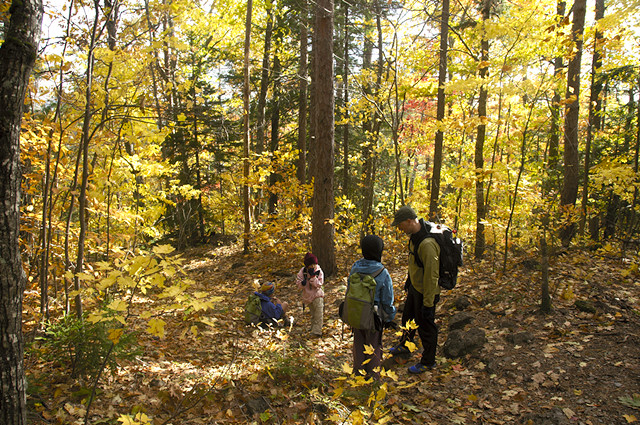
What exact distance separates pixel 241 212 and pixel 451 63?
9333 mm

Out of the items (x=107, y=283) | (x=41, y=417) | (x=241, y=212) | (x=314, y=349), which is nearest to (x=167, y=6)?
(x=107, y=283)

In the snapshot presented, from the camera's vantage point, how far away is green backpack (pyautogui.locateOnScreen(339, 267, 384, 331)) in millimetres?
3660

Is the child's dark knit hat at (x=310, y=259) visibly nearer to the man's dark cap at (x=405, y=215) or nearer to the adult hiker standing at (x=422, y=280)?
the adult hiker standing at (x=422, y=280)

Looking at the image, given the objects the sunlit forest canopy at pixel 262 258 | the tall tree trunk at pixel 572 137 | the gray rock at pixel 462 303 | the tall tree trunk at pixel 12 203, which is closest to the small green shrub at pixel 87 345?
the sunlit forest canopy at pixel 262 258

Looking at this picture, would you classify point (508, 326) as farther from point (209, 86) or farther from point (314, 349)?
point (209, 86)

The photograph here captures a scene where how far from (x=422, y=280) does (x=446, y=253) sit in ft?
1.45

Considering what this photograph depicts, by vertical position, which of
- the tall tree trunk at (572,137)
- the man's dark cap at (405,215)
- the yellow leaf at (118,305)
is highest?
the tall tree trunk at (572,137)

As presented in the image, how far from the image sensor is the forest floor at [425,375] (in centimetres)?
324

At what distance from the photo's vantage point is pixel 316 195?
8367 millimetres

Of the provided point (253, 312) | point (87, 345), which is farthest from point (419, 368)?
point (87, 345)

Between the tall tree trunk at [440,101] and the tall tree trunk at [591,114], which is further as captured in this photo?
the tall tree trunk at [440,101]

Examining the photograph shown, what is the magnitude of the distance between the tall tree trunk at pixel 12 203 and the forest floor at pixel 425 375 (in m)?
0.78

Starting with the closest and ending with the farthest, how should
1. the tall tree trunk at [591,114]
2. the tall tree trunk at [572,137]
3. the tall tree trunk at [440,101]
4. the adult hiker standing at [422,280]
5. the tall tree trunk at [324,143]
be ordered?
the adult hiker standing at [422,280]
the tall tree trunk at [591,114]
the tall tree trunk at [572,137]
the tall tree trunk at [324,143]
the tall tree trunk at [440,101]

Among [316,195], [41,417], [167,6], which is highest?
[167,6]
